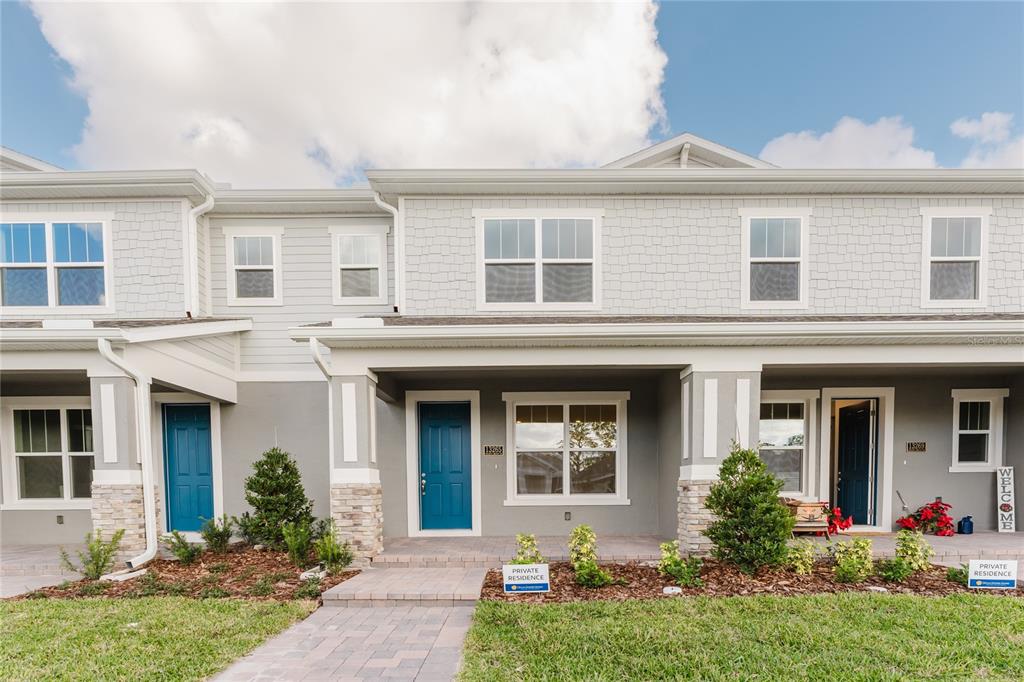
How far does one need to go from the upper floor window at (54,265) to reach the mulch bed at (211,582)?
429 cm

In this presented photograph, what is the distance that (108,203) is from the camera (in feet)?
24.3

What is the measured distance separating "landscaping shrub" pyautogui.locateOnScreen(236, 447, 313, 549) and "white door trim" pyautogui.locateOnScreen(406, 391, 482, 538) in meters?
1.62

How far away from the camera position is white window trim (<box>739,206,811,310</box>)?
7.34 m

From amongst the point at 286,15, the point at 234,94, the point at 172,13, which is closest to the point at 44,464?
the point at 172,13

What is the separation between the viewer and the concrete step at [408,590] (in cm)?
496

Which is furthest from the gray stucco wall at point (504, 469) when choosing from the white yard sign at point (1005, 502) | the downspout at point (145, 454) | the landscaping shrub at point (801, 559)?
the white yard sign at point (1005, 502)

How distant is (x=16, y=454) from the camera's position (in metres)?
7.86

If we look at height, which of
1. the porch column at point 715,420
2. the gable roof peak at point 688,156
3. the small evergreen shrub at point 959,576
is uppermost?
the gable roof peak at point 688,156

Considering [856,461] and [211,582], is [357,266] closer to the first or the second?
[211,582]

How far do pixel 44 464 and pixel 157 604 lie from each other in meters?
5.37

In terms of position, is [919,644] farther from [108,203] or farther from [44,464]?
[44,464]

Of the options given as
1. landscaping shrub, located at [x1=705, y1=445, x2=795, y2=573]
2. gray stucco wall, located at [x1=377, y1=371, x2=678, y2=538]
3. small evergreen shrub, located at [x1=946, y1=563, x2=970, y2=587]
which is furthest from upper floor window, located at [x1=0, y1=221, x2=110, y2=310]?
small evergreen shrub, located at [x1=946, y1=563, x2=970, y2=587]

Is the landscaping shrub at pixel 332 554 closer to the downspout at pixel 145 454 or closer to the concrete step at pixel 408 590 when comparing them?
the concrete step at pixel 408 590

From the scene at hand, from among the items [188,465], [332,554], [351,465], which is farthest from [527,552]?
[188,465]
